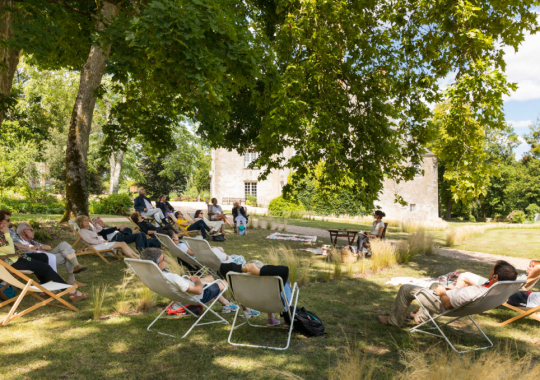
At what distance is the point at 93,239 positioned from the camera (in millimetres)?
7562

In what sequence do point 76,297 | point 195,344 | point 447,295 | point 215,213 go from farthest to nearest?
point 215,213
point 76,297
point 447,295
point 195,344

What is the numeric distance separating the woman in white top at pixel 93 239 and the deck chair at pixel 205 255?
236 centimetres

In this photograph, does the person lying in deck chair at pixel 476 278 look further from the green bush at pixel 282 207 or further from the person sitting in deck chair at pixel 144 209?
the green bush at pixel 282 207

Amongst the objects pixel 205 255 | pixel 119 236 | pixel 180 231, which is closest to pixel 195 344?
pixel 205 255

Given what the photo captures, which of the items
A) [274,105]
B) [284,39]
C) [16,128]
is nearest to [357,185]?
[274,105]

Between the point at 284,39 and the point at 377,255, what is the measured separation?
5.59 metres

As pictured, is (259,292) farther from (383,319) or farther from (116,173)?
(116,173)

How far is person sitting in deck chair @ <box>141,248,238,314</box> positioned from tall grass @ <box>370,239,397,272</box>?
412cm

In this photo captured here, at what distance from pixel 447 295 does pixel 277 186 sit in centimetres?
3221

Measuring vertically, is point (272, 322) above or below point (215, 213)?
below

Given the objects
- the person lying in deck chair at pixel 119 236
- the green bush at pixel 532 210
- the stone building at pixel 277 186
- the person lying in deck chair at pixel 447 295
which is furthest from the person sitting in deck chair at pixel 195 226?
the green bush at pixel 532 210

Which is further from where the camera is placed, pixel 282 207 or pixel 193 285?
pixel 282 207

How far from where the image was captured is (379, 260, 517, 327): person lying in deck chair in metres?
3.93

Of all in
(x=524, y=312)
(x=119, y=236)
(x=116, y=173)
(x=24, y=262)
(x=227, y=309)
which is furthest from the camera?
(x=116, y=173)
